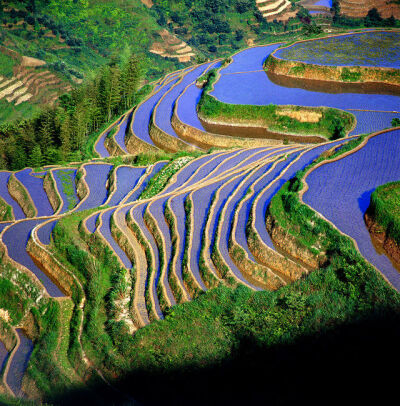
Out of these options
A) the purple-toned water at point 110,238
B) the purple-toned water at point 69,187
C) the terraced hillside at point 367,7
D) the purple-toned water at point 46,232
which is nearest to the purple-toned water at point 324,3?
the terraced hillside at point 367,7

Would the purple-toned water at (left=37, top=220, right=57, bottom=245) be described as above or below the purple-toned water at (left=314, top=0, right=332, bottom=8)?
below

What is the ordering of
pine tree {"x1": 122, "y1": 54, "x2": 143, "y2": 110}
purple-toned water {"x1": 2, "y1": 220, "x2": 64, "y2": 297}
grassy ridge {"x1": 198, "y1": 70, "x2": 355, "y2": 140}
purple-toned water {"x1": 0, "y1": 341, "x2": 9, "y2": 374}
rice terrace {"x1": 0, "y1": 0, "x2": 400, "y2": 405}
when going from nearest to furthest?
rice terrace {"x1": 0, "y1": 0, "x2": 400, "y2": 405} → purple-toned water {"x1": 0, "y1": 341, "x2": 9, "y2": 374} → purple-toned water {"x1": 2, "y1": 220, "x2": 64, "y2": 297} → grassy ridge {"x1": 198, "y1": 70, "x2": 355, "y2": 140} → pine tree {"x1": 122, "y1": 54, "x2": 143, "y2": 110}

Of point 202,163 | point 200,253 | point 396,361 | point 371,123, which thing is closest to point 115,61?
point 202,163

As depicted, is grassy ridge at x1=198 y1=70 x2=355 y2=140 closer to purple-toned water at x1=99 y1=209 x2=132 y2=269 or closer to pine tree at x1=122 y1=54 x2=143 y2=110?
pine tree at x1=122 y1=54 x2=143 y2=110

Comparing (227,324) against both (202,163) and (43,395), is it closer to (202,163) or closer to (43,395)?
(43,395)

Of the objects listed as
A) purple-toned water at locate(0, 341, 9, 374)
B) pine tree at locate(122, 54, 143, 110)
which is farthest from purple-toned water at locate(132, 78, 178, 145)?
purple-toned water at locate(0, 341, 9, 374)
